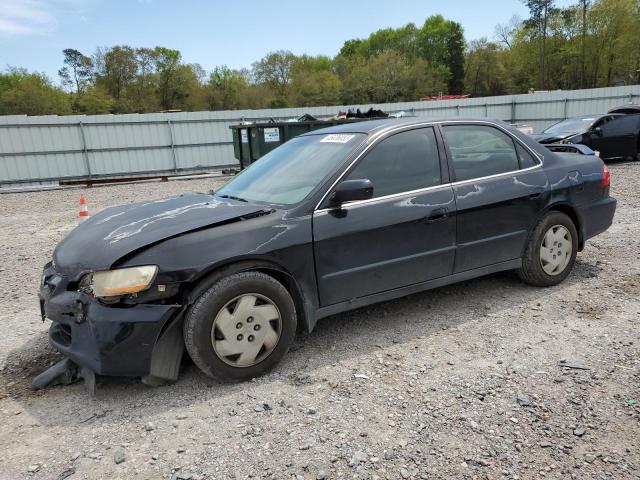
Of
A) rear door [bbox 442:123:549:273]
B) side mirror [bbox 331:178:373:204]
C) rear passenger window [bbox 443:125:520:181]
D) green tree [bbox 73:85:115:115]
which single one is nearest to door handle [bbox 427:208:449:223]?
rear door [bbox 442:123:549:273]

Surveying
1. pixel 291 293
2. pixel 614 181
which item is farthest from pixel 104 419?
pixel 614 181

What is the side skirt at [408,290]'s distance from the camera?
11.4 feet

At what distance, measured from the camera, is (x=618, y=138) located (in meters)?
14.2

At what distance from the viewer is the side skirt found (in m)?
3.47

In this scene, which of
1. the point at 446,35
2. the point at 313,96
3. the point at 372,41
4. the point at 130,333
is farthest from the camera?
the point at 372,41

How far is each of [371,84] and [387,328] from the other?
69218 millimetres

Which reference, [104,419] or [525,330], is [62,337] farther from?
[525,330]

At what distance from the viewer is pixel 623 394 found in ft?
9.30

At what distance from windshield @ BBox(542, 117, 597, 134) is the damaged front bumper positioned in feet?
46.0

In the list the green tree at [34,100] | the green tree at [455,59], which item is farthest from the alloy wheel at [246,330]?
the green tree at [455,59]

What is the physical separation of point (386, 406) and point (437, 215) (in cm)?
159

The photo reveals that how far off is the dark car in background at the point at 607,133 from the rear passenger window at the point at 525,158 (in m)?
10.4

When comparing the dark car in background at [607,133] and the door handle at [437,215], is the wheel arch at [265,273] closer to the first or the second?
the door handle at [437,215]

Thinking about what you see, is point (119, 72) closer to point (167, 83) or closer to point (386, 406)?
point (167, 83)
